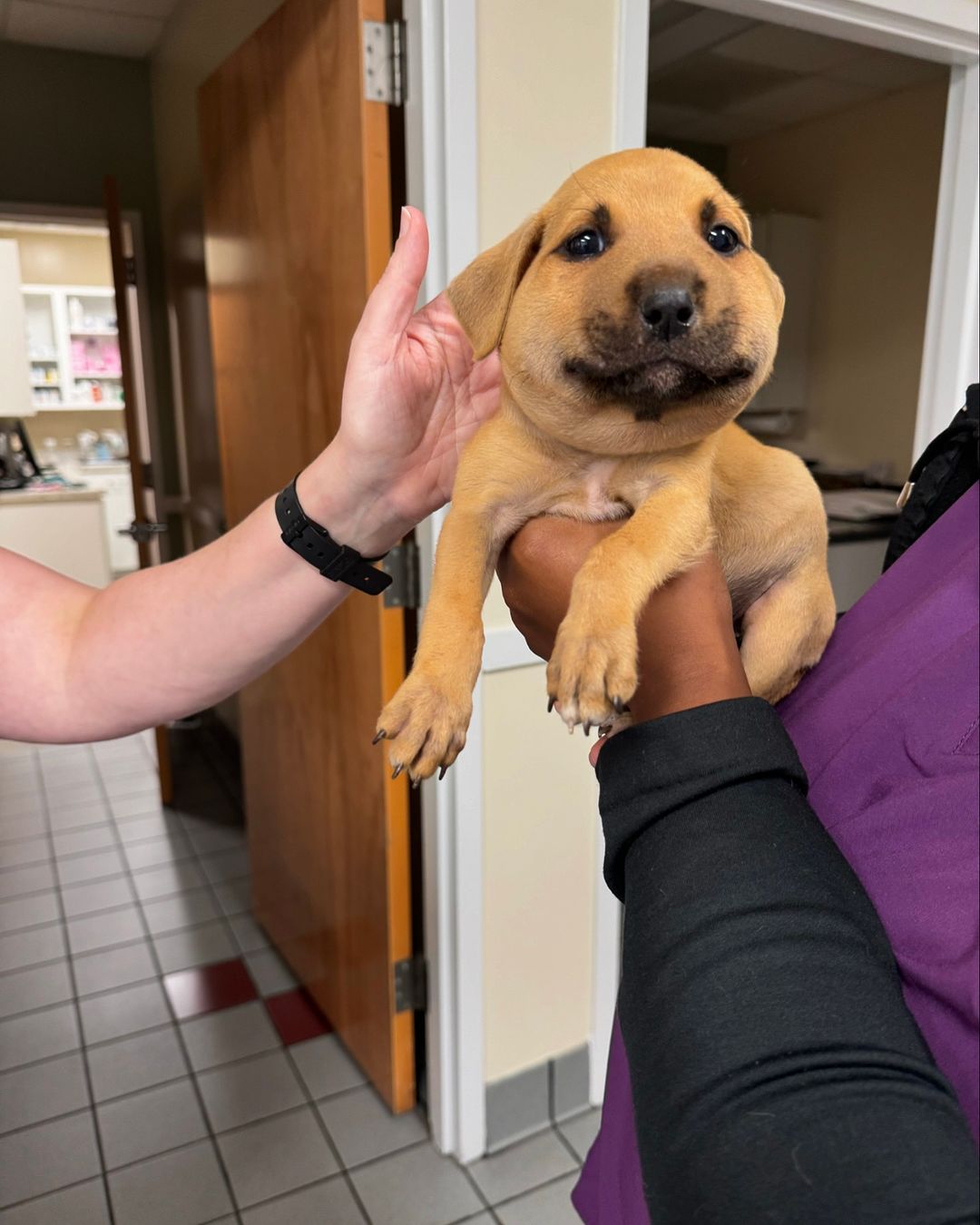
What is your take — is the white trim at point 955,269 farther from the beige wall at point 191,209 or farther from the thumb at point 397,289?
the beige wall at point 191,209

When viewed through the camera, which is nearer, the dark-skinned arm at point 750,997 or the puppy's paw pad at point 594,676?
the dark-skinned arm at point 750,997

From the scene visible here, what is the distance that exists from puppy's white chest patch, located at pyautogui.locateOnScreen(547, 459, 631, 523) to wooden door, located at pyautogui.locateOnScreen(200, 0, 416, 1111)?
103 cm

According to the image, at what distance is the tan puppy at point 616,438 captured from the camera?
625mm

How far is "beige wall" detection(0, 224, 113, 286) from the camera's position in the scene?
759 cm

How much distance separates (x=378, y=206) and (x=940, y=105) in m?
2.81

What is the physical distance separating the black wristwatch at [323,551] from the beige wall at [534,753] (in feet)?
1.96

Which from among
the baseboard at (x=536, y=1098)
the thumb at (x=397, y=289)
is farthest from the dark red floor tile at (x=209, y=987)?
the thumb at (x=397, y=289)

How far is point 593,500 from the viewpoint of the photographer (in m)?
0.78

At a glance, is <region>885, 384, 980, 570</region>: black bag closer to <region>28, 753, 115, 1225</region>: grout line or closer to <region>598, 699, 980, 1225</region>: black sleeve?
<region>598, 699, 980, 1225</region>: black sleeve

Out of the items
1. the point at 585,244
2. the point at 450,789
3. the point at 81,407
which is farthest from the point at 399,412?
the point at 81,407

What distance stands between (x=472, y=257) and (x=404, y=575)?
60 centimetres

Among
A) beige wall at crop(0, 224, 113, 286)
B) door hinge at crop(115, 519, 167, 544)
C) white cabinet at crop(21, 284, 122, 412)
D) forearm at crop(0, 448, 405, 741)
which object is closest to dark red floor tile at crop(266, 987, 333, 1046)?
forearm at crop(0, 448, 405, 741)

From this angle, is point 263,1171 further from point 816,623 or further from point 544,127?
point 544,127

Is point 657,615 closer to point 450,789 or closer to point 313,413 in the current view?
point 450,789
